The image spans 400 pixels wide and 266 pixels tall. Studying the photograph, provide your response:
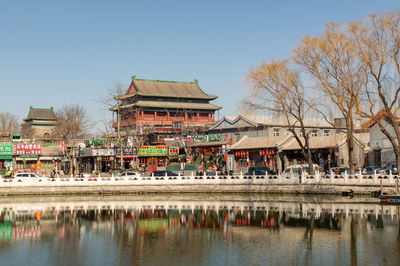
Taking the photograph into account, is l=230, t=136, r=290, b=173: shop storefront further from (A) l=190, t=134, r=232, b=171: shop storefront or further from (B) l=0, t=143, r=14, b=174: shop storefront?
(B) l=0, t=143, r=14, b=174: shop storefront

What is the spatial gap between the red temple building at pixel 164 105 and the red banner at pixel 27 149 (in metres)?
15.5

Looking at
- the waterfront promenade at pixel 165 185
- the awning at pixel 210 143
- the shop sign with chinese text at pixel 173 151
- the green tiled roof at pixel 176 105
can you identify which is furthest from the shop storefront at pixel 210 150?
the green tiled roof at pixel 176 105

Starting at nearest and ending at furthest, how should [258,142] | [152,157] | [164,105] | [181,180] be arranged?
[181,180], [258,142], [152,157], [164,105]

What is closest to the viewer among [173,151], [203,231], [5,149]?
[203,231]

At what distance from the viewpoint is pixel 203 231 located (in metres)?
27.0

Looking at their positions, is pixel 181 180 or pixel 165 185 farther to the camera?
pixel 165 185

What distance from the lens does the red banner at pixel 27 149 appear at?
63691mm

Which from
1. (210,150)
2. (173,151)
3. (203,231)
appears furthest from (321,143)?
(203,231)

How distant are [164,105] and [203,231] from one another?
2262 inches

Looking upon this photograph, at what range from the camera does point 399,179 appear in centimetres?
3506

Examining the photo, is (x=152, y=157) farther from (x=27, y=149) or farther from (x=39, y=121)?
(x=39, y=121)

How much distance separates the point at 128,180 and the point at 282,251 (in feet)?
82.9

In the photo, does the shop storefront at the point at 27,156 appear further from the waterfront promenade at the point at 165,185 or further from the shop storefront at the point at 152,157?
the waterfront promenade at the point at 165,185

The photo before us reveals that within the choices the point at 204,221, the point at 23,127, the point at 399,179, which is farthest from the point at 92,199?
the point at 23,127
